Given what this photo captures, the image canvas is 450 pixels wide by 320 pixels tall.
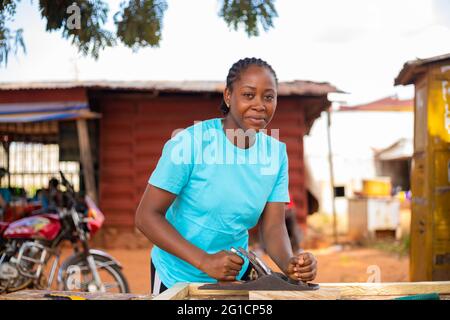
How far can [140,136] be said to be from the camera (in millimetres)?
9445

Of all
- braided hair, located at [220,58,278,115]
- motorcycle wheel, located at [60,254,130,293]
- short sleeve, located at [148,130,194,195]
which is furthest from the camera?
motorcycle wheel, located at [60,254,130,293]

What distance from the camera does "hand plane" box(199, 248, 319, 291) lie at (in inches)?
57.0

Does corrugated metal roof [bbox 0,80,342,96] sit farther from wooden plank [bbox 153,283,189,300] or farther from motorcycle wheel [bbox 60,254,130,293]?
wooden plank [bbox 153,283,189,300]

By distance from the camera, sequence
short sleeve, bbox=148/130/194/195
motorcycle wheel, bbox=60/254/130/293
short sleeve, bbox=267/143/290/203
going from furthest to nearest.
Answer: motorcycle wheel, bbox=60/254/130/293 < short sleeve, bbox=267/143/290/203 < short sleeve, bbox=148/130/194/195

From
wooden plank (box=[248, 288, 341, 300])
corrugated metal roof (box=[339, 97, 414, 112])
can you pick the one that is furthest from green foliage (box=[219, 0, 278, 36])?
corrugated metal roof (box=[339, 97, 414, 112])

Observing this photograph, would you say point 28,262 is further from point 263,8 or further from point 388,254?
point 388,254

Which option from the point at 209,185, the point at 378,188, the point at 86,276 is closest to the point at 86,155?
the point at 86,276

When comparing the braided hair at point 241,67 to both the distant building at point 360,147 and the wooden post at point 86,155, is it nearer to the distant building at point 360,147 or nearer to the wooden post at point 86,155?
the wooden post at point 86,155

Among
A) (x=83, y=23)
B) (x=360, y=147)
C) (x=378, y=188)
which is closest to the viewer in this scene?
(x=83, y=23)

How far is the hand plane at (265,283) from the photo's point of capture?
1447 mm

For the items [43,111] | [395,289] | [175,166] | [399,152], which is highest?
[43,111]

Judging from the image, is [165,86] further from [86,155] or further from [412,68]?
[412,68]

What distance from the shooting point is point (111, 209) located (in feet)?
31.1

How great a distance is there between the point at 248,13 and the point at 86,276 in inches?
107
